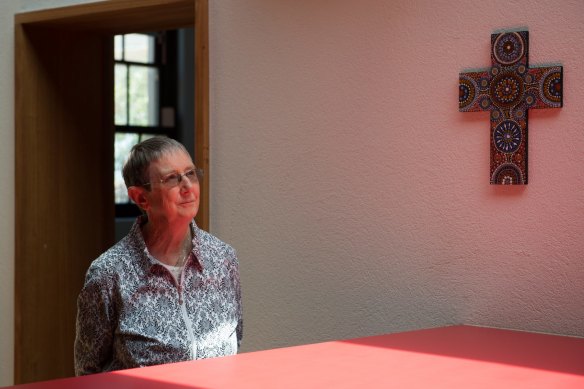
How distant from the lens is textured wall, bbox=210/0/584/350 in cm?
329

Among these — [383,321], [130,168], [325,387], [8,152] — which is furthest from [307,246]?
[8,152]

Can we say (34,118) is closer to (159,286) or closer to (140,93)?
(159,286)

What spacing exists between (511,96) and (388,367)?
45.4 inches

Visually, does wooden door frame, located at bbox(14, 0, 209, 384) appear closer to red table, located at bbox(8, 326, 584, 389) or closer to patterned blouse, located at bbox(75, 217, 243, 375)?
patterned blouse, located at bbox(75, 217, 243, 375)

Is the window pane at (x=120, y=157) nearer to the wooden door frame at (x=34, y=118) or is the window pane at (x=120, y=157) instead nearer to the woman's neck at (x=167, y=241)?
the wooden door frame at (x=34, y=118)

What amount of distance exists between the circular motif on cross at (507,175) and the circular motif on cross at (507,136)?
5 cm

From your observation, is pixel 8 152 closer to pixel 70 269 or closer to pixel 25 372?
pixel 70 269

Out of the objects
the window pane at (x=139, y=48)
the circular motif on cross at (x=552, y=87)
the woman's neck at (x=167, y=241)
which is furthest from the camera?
the window pane at (x=139, y=48)

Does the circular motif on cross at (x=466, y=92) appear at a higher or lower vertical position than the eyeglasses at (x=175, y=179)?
higher

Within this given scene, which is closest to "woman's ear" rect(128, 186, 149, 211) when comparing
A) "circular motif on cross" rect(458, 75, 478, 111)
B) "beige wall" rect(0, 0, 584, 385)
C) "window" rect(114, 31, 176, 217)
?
"beige wall" rect(0, 0, 584, 385)

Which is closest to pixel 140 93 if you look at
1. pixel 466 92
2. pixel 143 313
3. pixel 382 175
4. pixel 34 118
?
pixel 34 118

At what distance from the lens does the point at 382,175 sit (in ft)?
12.1

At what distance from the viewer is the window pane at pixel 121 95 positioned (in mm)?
8281

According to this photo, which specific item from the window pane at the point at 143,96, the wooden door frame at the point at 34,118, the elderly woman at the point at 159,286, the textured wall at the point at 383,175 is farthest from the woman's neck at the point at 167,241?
the window pane at the point at 143,96
